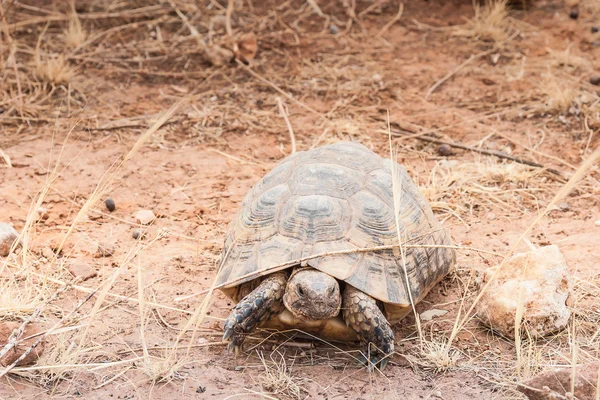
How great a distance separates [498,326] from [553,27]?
447 centimetres

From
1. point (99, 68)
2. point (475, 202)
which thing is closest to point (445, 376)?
point (475, 202)

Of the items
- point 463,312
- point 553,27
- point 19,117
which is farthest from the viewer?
point 553,27

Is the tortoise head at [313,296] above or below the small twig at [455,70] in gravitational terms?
below

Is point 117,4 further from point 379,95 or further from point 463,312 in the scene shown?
point 463,312

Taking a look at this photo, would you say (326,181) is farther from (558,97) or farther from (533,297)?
(558,97)

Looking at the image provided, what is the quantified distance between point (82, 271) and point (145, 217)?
2.30ft

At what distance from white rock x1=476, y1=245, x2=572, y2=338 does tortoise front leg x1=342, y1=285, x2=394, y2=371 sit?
0.51 m

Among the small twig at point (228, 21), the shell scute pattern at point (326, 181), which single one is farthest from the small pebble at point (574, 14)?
the shell scute pattern at point (326, 181)

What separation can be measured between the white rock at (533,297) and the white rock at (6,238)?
2290 mm

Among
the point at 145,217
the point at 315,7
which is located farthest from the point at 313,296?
the point at 315,7

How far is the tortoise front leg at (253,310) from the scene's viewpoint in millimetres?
3164

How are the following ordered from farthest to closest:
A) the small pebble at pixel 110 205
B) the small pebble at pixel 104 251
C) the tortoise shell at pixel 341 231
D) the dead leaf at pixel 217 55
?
the dead leaf at pixel 217 55 < the small pebble at pixel 110 205 < the small pebble at pixel 104 251 < the tortoise shell at pixel 341 231

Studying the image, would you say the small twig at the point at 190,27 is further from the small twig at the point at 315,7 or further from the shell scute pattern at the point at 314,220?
the shell scute pattern at the point at 314,220

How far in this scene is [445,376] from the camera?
10.1 ft
